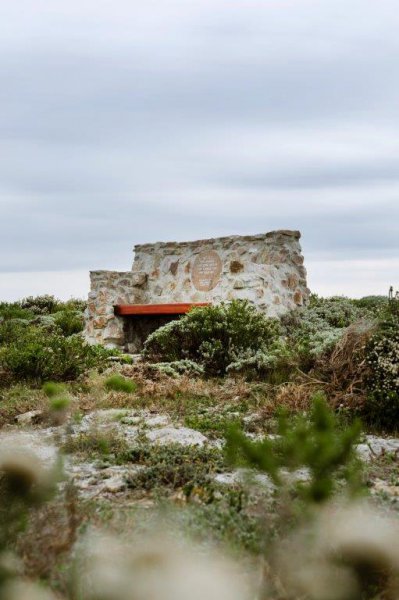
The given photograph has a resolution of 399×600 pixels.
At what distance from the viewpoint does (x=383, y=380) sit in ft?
26.5

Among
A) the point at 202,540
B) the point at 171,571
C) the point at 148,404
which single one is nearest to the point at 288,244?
the point at 148,404

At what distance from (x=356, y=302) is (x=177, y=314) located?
285 inches

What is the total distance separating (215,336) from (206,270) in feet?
13.9

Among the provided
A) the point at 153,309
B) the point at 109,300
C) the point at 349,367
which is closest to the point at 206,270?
the point at 153,309

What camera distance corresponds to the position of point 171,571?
220 centimetres

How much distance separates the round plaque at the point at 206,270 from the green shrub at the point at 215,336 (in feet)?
10.9

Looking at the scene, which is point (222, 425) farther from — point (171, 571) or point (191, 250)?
point (191, 250)

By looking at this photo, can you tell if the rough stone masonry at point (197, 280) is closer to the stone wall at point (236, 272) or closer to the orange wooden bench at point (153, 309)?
the stone wall at point (236, 272)

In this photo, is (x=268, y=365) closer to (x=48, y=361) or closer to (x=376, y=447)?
(x=48, y=361)

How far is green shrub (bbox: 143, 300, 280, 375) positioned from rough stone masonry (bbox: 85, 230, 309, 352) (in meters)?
2.48

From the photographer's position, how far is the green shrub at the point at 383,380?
7.79 m

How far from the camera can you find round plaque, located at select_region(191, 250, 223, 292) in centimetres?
1634

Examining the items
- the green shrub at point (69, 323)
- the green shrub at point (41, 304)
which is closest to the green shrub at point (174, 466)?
the green shrub at point (69, 323)

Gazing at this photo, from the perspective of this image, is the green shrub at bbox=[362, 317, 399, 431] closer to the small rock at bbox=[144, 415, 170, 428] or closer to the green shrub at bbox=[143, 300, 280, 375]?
the small rock at bbox=[144, 415, 170, 428]
